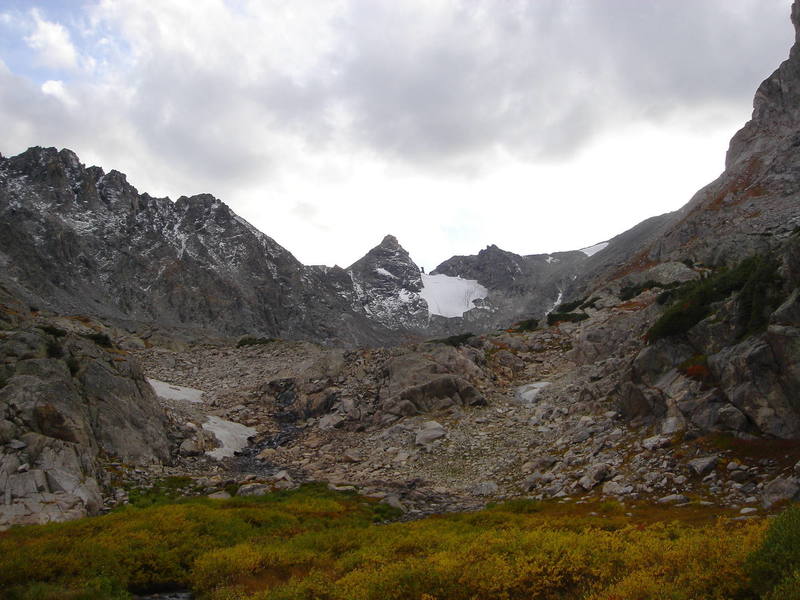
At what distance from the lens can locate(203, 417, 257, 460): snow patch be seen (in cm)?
3136

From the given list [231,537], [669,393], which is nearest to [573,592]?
[231,537]

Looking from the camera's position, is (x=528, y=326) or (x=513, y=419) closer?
(x=513, y=419)

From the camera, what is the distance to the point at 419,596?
9.05 metres

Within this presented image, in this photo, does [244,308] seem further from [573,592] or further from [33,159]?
[573,592]

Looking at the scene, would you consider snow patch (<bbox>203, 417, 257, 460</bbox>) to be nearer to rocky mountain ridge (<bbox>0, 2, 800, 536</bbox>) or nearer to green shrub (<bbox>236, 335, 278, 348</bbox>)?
rocky mountain ridge (<bbox>0, 2, 800, 536</bbox>)

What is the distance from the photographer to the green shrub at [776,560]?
23.9 ft

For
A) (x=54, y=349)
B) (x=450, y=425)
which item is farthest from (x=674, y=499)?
(x=54, y=349)

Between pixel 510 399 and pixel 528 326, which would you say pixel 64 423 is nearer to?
pixel 510 399

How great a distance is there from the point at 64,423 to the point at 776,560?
2423 centimetres

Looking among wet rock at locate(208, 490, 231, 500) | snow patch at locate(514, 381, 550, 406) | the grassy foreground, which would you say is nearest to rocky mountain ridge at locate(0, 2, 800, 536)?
snow patch at locate(514, 381, 550, 406)

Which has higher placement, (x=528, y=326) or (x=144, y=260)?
(x=144, y=260)

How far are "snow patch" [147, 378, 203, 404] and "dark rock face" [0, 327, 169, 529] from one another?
11.4 meters

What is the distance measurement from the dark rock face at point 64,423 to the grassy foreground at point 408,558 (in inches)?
168

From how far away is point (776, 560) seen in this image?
7.68 metres
